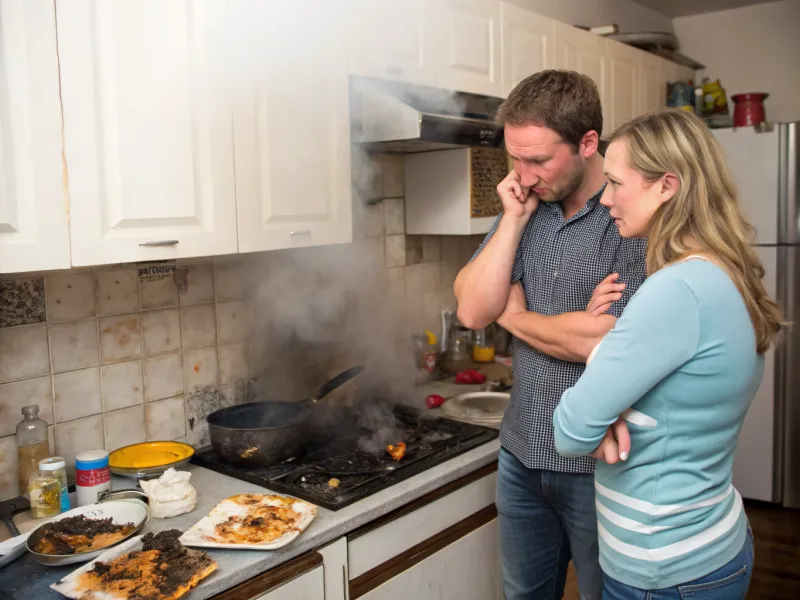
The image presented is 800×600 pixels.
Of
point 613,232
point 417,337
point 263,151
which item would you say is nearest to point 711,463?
point 613,232

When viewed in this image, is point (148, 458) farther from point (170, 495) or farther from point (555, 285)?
point (555, 285)

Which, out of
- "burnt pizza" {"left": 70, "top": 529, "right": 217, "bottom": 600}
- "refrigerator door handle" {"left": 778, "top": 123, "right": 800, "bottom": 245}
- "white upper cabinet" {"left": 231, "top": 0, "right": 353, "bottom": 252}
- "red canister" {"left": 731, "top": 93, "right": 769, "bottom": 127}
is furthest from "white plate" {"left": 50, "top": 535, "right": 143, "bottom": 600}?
"red canister" {"left": 731, "top": 93, "right": 769, "bottom": 127}

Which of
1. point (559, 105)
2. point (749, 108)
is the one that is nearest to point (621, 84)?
point (749, 108)

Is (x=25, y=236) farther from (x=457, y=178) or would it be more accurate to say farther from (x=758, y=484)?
(x=758, y=484)

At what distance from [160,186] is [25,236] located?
0.29m

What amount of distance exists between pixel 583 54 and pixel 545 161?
4.77 feet

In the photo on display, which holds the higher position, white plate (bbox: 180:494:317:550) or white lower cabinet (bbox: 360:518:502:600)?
white plate (bbox: 180:494:317:550)

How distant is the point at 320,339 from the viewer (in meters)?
2.32

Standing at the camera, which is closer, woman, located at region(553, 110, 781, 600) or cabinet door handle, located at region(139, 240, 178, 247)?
woman, located at region(553, 110, 781, 600)

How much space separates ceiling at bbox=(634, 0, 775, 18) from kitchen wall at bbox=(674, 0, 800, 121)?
0.05 meters

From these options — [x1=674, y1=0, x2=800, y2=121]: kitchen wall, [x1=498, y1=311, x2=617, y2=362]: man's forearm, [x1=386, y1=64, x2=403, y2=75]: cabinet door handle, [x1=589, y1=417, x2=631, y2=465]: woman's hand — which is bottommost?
[x1=589, y1=417, x2=631, y2=465]: woman's hand

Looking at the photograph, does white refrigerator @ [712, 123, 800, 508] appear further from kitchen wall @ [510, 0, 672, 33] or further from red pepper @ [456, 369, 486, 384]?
red pepper @ [456, 369, 486, 384]

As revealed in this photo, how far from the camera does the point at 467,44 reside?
2238 millimetres

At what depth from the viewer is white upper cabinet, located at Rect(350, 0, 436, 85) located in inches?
74.9
